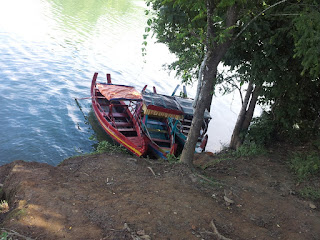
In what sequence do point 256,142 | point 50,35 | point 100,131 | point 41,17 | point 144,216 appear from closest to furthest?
1. point 144,216
2. point 256,142
3. point 100,131
4. point 50,35
5. point 41,17

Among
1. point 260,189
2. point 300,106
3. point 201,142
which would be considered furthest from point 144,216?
point 201,142

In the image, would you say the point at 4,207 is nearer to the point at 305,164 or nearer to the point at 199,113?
the point at 199,113

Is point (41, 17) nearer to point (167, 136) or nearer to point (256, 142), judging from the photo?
point (167, 136)

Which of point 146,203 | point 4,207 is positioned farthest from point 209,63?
point 4,207

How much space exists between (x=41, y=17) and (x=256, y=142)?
31.3m

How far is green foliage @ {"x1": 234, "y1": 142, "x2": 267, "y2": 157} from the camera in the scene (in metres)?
11.9

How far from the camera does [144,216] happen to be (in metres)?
6.09

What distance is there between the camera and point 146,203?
6.73 m

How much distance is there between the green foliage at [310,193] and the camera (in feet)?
26.9

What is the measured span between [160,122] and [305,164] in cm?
772

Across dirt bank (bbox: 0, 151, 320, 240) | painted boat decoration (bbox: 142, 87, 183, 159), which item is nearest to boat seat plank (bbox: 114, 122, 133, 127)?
painted boat decoration (bbox: 142, 87, 183, 159)

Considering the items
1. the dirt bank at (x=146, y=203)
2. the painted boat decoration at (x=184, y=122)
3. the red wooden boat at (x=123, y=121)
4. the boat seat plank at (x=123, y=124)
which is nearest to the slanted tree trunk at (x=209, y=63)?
the dirt bank at (x=146, y=203)

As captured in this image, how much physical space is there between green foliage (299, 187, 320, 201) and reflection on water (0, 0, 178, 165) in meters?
10.1

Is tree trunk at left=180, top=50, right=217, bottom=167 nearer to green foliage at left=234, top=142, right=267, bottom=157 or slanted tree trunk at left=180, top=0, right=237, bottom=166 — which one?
slanted tree trunk at left=180, top=0, right=237, bottom=166
